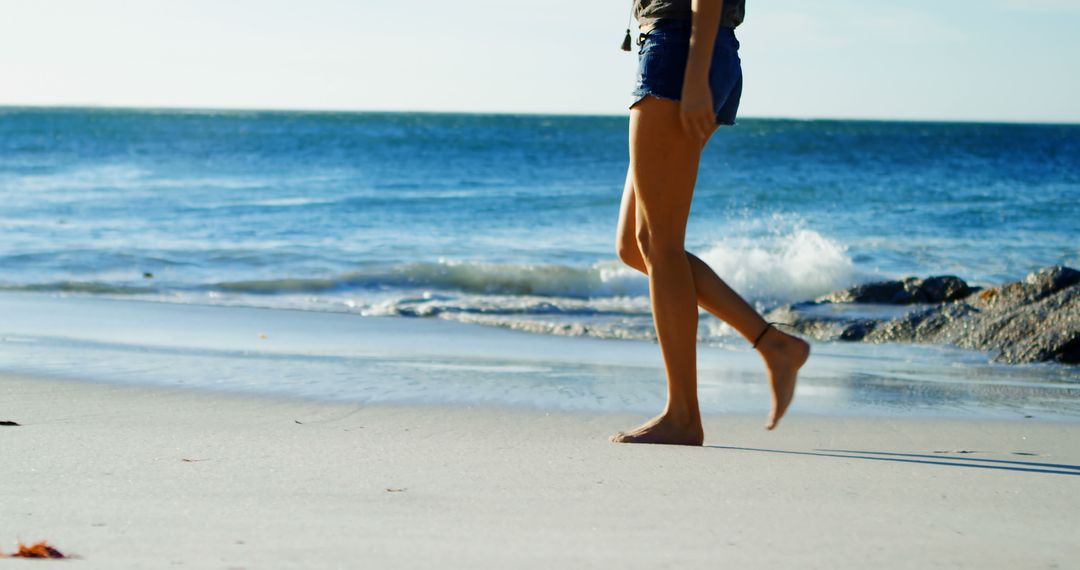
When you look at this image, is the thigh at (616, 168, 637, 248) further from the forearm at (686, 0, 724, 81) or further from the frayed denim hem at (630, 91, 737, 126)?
the forearm at (686, 0, 724, 81)

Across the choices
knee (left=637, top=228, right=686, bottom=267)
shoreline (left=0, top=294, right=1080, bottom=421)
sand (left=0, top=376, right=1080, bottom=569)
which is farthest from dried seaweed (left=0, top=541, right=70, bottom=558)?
shoreline (left=0, top=294, right=1080, bottom=421)

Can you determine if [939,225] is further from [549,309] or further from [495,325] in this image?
[495,325]

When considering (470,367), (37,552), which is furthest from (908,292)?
(37,552)

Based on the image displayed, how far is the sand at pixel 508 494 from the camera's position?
5.64 ft

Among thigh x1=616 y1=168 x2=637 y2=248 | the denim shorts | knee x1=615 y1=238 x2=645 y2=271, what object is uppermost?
the denim shorts

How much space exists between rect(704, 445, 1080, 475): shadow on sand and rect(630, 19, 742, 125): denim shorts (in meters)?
0.80

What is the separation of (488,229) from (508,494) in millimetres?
13289

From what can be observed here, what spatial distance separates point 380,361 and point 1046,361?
2929 mm

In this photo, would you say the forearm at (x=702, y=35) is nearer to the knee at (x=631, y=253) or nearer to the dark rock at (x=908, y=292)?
the knee at (x=631, y=253)

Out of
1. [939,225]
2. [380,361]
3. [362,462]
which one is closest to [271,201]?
[939,225]

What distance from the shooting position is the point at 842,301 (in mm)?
7527

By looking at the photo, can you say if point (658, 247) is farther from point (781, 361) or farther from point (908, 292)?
point (908, 292)

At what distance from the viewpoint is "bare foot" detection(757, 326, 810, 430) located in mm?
2801

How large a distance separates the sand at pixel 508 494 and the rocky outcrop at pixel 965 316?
2.23 metres
